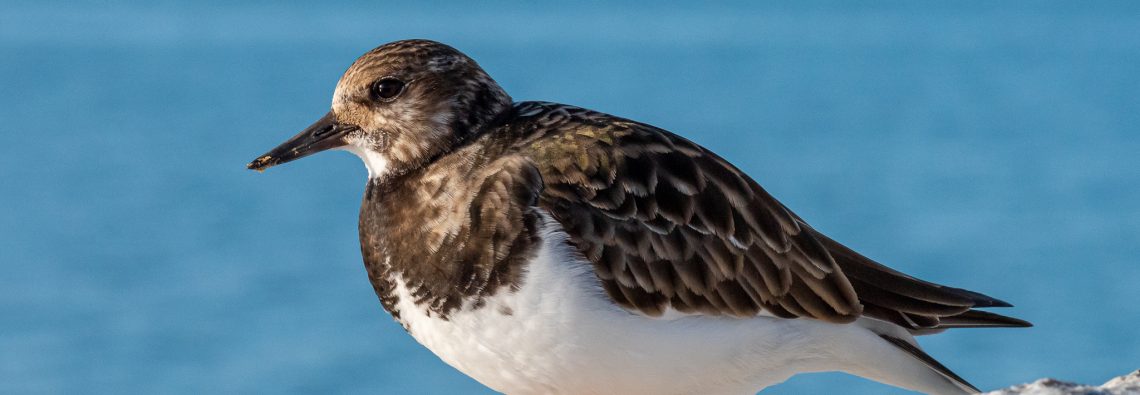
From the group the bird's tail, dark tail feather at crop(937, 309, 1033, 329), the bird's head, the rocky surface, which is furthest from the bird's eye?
the rocky surface

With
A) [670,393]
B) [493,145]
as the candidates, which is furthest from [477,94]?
[670,393]

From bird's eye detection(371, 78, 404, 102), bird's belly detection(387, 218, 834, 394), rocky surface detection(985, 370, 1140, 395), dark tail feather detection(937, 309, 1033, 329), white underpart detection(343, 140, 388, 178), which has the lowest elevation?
rocky surface detection(985, 370, 1140, 395)

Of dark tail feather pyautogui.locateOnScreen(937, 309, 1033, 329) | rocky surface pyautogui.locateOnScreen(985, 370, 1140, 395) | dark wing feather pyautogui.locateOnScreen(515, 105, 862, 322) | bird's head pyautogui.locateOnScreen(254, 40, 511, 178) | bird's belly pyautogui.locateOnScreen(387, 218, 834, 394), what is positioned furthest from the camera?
dark tail feather pyautogui.locateOnScreen(937, 309, 1033, 329)

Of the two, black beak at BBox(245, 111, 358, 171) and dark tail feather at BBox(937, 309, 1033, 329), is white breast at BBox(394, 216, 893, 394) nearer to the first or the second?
dark tail feather at BBox(937, 309, 1033, 329)

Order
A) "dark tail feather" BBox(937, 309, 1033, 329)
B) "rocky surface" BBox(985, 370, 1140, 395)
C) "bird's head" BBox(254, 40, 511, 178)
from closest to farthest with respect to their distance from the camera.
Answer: "rocky surface" BBox(985, 370, 1140, 395)
"bird's head" BBox(254, 40, 511, 178)
"dark tail feather" BBox(937, 309, 1033, 329)

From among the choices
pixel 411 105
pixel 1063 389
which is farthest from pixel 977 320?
pixel 411 105

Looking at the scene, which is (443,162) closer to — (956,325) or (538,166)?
(538,166)

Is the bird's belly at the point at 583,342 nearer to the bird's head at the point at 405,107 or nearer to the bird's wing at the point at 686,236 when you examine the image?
the bird's wing at the point at 686,236
